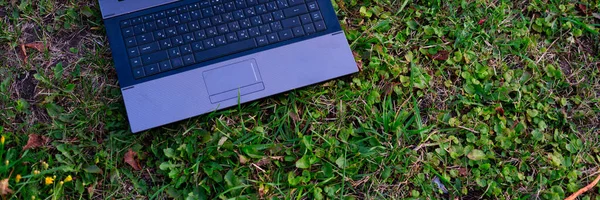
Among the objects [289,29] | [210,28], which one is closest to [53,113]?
[210,28]

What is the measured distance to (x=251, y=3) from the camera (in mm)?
1550

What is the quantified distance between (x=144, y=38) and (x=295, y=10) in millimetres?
445

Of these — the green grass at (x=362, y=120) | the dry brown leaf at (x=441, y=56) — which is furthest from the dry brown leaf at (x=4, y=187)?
the dry brown leaf at (x=441, y=56)

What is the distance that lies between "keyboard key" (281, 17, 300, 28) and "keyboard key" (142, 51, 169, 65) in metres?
0.35

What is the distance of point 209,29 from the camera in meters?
1.51

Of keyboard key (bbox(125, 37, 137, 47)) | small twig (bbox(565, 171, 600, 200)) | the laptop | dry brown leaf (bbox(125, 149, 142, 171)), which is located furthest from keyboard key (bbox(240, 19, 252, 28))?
small twig (bbox(565, 171, 600, 200))

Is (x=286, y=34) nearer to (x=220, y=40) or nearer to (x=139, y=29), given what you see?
(x=220, y=40)

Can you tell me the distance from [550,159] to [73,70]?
148cm

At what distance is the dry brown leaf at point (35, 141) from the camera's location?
58.8 inches

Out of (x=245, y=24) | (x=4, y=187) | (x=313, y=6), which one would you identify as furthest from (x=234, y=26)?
(x=4, y=187)

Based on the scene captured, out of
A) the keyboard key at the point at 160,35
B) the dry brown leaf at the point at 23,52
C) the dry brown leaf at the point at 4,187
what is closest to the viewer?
the dry brown leaf at the point at 4,187

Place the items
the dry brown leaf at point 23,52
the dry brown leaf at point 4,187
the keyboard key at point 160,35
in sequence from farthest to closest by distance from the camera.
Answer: the dry brown leaf at point 23,52 → the keyboard key at point 160,35 → the dry brown leaf at point 4,187

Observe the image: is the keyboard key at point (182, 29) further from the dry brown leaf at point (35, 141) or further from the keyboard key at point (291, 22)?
the dry brown leaf at point (35, 141)

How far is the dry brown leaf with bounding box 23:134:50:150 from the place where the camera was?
4.90ft
